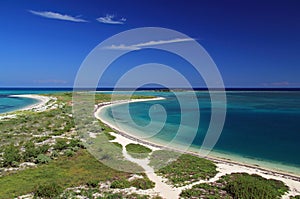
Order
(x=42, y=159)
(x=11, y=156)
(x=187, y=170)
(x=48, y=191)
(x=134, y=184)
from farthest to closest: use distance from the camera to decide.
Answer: (x=11, y=156)
(x=42, y=159)
(x=187, y=170)
(x=134, y=184)
(x=48, y=191)

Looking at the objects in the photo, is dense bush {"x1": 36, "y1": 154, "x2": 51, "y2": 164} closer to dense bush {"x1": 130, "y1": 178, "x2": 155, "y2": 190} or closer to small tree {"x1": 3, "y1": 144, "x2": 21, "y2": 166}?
small tree {"x1": 3, "y1": 144, "x2": 21, "y2": 166}

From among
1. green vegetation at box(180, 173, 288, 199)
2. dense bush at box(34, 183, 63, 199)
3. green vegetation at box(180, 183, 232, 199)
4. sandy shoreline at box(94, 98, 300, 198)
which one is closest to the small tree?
dense bush at box(34, 183, 63, 199)

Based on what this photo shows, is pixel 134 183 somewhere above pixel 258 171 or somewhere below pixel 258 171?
below

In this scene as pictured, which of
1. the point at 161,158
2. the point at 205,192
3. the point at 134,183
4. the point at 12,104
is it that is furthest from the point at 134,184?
the point at 12,104

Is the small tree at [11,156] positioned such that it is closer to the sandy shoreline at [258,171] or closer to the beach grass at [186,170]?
the beach grass at [186,170]

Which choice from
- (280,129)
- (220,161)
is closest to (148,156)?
(220,161)

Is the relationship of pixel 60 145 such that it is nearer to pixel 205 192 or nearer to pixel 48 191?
pixel 48 191

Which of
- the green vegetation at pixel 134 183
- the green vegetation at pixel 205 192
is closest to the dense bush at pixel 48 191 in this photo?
the green vegetation at pixel 134 183
